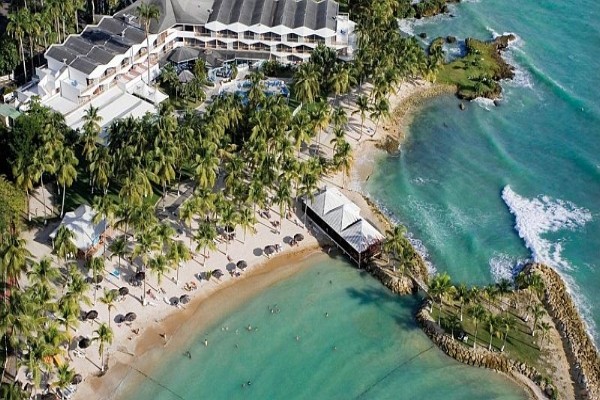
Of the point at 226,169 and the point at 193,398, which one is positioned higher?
the point at 226,169

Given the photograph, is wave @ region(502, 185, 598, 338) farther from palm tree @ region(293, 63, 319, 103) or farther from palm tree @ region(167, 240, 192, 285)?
palm tree @ region(167, 240, 192, 285)

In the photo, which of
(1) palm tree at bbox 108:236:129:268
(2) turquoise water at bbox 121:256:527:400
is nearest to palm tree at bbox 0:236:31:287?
(1) palm tree at bbox 108:236:129:268

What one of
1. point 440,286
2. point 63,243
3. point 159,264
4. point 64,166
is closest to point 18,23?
point 64,166

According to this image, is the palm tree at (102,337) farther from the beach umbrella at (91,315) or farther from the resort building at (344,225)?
the resort building at (344,225)

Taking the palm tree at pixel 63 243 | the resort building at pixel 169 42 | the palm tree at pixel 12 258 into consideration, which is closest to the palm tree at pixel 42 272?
the palm tree at pixel 12 258

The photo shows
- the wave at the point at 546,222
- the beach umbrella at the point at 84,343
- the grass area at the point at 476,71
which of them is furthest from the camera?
the grass area at the point at 476,71

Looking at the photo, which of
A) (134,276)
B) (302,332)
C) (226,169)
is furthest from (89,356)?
(226,169)

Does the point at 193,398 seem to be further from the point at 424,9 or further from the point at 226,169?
the point at 424,9
